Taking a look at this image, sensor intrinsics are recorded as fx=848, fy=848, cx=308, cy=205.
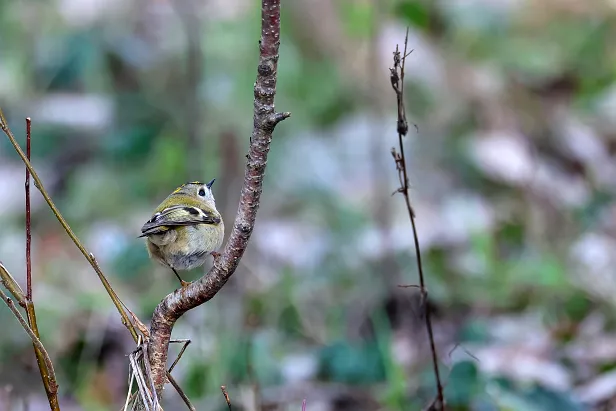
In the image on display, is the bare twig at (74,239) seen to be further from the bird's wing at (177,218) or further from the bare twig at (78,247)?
the bird's wing at (177,218)

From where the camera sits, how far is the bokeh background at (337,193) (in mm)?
3801

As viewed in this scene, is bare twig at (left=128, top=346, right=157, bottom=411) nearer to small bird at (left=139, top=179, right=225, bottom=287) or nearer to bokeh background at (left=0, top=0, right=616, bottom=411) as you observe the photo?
small bird at (left=139, top=179, right=225, bottom=287)

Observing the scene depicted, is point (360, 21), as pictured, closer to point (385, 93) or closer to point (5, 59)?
point (385, 93)

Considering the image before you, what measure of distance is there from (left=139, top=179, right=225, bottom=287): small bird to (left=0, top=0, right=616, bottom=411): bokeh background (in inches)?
23.9

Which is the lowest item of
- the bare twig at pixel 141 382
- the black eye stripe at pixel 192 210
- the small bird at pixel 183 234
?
the bare twig at pixel 141 382

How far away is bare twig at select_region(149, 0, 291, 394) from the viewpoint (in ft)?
5.03

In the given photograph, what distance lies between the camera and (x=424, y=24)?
573 centimetres

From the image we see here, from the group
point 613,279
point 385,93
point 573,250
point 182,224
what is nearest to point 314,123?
point 385,93

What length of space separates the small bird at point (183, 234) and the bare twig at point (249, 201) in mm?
398

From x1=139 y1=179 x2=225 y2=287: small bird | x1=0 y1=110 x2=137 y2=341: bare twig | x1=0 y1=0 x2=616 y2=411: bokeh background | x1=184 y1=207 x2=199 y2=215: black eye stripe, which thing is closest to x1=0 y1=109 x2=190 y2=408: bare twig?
x1=0 y1=110 x2=137 y2=341: bare twig

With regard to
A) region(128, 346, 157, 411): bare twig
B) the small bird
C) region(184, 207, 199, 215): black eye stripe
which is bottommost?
region(128, 346, 157, 411): bare twig

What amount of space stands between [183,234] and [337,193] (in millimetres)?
3248

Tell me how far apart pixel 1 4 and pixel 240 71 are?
237 cm

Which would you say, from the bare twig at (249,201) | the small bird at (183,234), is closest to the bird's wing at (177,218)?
the small bird at (183,234)
